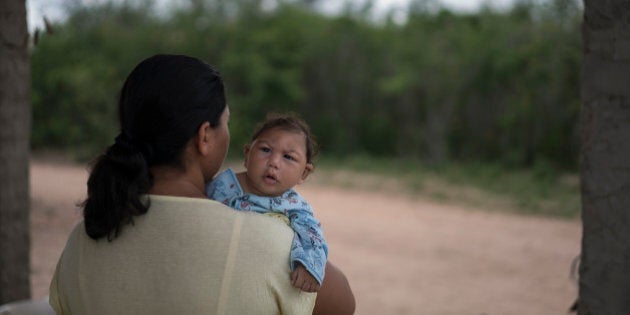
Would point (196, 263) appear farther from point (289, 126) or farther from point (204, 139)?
point (289, 126)

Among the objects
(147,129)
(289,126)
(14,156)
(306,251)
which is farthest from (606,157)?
(14,156)

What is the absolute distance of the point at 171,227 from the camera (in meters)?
1.58

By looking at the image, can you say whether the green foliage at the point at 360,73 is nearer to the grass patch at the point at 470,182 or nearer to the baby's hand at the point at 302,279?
the grass patch at the point at 470,182

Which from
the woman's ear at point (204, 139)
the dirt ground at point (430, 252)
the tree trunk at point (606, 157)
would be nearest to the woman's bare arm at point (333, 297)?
the woman's ear at point (204, 139)

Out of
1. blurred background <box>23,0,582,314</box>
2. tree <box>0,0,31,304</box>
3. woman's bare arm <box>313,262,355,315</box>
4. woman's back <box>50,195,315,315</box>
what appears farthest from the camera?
blurred background <box>23,0,582,314</box>

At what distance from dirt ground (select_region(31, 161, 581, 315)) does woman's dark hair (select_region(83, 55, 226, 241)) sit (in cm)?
394

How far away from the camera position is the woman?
1.57 meters

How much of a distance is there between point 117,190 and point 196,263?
0.24 m

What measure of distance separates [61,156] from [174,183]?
599 inches

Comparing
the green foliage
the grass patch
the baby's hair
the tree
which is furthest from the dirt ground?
the green foliage

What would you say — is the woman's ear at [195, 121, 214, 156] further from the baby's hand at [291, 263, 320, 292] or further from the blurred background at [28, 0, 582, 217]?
the blurred background at [28, 0, 582, 217]

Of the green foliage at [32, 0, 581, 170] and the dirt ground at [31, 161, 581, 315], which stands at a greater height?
the green foliage at [32, 0, 581, 170]

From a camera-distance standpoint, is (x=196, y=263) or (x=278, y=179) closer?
(x=196, y=263)

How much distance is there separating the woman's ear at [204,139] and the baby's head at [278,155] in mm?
377
